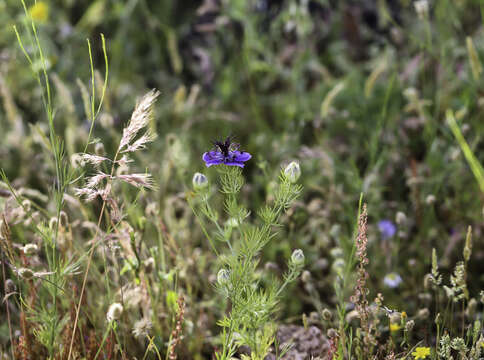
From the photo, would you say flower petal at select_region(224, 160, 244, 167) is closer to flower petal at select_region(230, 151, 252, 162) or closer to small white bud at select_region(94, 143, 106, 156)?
flower petal at select_region(230, 151, 252, 162)

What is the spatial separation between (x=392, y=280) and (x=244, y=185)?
2.05 ft

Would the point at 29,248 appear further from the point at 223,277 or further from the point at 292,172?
the point at 292,172

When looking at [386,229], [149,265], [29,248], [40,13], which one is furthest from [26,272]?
[40,13]

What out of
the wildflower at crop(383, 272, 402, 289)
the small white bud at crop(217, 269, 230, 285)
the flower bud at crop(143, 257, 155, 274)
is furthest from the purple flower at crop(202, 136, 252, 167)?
the wildflower at crop(383, 272, 402, 289)

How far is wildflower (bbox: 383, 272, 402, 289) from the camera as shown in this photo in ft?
4.60

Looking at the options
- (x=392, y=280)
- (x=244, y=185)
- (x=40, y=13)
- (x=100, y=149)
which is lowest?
(x=392, y=280)

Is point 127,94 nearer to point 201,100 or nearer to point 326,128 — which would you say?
point 201,100

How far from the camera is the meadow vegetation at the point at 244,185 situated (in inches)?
40.5

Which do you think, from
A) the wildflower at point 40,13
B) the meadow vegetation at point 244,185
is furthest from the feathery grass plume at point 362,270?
the wildflower at point 40,13

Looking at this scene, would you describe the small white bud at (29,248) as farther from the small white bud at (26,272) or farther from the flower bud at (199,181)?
the flower bud at (199,181)

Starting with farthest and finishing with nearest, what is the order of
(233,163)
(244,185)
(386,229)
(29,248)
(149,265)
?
(244,185)
(386,229)
(149,265)
(29,248)
(233,163)

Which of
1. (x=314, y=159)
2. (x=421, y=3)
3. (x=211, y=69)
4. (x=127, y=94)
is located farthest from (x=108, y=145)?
(x=421, y=3)

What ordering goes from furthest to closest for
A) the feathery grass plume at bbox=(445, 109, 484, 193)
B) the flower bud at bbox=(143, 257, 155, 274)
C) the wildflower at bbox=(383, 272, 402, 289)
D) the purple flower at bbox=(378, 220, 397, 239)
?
the purple flower at bbox=(378, 220, 397, 239)
the wildflower at bbox=(383, 272, 402, 289)
the flower bud at bbox=(143, 257, 155, 274)
the feathery grass plume at bbox=(445, 109, 484, 193)

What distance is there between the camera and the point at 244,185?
1.81 metres
